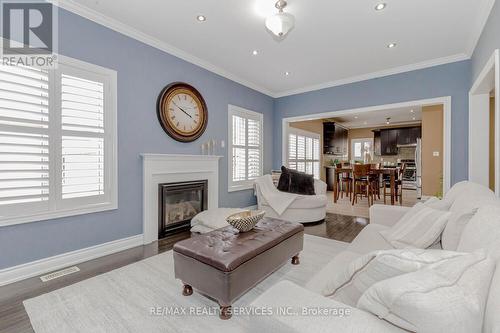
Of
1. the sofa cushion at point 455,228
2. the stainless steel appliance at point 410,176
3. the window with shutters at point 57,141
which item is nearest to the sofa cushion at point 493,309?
the sofa cushion at point 455,228

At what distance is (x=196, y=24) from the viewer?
9.47 feet

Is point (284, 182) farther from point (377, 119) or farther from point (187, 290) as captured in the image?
point (377, 119)

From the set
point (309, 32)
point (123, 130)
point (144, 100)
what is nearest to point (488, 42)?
point (309, 32)

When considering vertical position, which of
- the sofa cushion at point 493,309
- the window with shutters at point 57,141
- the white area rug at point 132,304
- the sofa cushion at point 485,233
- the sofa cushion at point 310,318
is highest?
the window with shutters at point 57,141

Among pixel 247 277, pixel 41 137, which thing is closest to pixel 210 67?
pixel 41 137

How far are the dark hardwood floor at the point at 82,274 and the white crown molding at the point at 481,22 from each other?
302 centimetres

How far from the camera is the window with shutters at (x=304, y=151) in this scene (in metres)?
6.64

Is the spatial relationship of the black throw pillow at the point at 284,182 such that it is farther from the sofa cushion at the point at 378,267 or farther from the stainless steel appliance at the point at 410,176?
the stainless steel appliance at the point at 410,176

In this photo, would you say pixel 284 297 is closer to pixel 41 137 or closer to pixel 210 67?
pixel 41 137

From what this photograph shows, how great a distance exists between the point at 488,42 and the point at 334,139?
21.6 feet

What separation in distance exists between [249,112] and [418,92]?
3072mm

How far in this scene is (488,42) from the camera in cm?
255

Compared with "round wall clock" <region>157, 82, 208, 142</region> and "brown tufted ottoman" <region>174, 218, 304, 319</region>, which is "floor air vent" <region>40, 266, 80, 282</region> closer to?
"brown tufted ottoman" <region>174, 218, 304, 319</region>

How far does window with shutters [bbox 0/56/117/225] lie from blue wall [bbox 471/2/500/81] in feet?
13.4
